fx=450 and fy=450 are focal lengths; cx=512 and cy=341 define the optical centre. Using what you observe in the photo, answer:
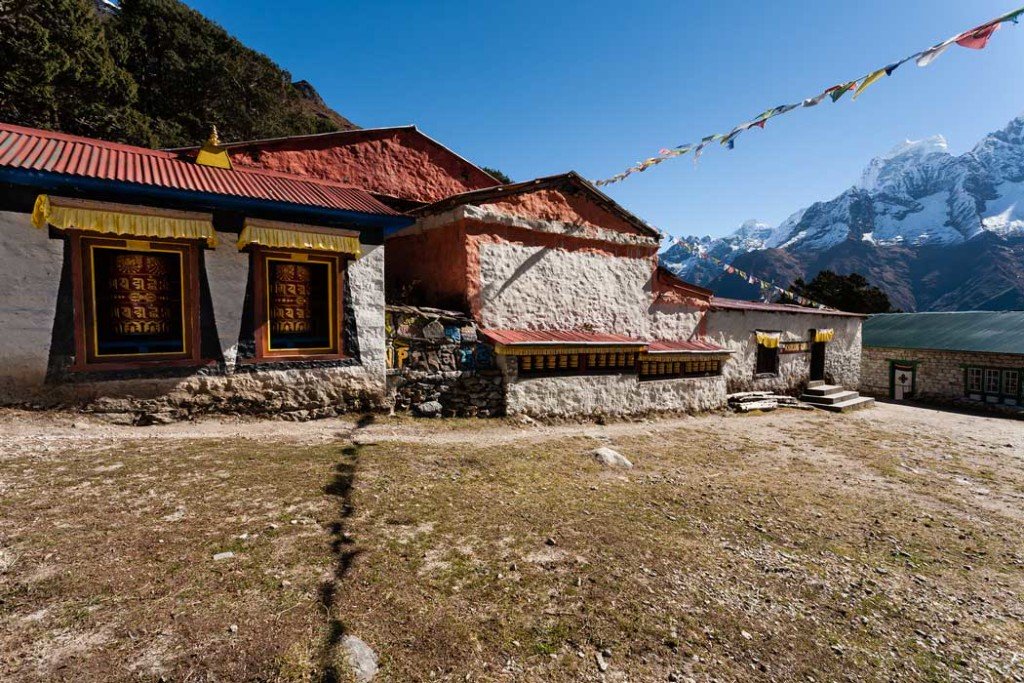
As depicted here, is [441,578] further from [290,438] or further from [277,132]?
[277,132]

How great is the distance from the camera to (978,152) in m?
176

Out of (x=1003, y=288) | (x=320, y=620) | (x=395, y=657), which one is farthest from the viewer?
(x=1003, y=288)

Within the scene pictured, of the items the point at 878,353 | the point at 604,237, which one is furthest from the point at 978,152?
the point at 604,237

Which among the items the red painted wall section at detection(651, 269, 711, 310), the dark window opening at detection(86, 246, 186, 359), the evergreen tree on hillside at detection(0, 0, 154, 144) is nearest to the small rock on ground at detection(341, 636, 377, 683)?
the dark window opening at detection(86, 246, 186, 359)

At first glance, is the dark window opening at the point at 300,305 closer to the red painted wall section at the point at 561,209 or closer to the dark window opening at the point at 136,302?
the dark window opening at the point at 136,302

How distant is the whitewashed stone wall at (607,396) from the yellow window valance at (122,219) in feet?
21.6

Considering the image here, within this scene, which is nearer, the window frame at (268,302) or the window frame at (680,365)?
the window frame at (268,302)

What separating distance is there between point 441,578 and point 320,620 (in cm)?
110

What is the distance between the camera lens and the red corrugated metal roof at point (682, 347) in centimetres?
1288

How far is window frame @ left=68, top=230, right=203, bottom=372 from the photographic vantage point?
22.9ft

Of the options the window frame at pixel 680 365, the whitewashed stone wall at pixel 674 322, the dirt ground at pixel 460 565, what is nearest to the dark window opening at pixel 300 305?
the dirt ground at pixel 460 565

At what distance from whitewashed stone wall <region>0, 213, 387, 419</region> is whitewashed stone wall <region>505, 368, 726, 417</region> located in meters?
3.24

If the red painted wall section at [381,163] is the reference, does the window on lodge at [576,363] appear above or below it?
below

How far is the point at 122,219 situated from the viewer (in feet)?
22.9
